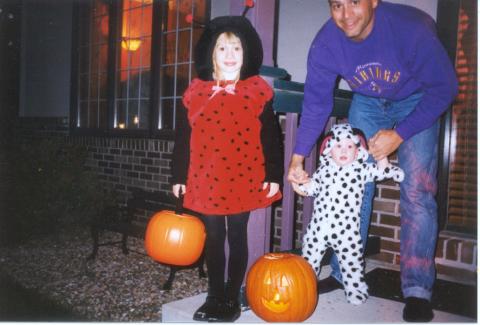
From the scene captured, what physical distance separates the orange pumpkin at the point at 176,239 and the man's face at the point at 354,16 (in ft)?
4.47

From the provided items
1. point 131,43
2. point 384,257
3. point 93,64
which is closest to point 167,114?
point 131,43

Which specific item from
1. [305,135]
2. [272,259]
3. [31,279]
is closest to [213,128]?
[305,135]

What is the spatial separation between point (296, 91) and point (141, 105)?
3.78 m

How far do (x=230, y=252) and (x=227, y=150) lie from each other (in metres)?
0.56

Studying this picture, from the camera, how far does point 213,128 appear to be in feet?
7.04

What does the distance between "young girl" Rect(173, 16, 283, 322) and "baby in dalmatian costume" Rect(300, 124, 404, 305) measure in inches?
11.4

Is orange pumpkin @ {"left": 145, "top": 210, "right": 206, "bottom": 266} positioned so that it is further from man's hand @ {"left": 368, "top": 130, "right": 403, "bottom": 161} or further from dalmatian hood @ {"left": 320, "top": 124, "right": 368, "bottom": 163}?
man's hand @ {"left": 368, "top": 130, "right": 403, "bottom": 161}

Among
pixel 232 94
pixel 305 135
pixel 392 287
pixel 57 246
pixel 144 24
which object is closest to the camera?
pixel 232 94

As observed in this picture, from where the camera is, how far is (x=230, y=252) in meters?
2.23

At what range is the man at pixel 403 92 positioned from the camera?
6.69 ft

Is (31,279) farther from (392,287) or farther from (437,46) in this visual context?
(437,46)

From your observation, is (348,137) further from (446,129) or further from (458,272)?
(458,272)

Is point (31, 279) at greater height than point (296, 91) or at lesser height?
lesser

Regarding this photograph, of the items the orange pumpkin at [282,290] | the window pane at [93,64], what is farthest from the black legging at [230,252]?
the window pane at [93,64]
